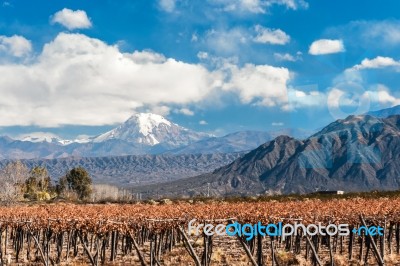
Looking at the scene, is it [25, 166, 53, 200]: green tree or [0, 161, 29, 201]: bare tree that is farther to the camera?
[25, 166, 53, 200]: green tree

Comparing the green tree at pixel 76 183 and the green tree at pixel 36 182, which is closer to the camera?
the green tree at pixel 36 182

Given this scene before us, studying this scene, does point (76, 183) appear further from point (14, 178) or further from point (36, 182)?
point (14, 178)

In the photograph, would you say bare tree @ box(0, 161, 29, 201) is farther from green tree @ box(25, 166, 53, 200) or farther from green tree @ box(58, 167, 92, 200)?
green tree @ box(58, 167, 92, 200)

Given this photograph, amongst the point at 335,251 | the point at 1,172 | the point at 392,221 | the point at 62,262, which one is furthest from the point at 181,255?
the point at 1,172

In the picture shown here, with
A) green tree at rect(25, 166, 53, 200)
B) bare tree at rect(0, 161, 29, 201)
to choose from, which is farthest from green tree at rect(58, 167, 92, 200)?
bare tree at rect(0, 161, 29, 201)

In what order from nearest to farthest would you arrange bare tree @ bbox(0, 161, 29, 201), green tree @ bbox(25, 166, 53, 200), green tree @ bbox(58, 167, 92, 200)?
bare tree @ bbox(0, 161, 29, 201) < green tree @ bbox(25, 166, 53, 200) < green tree @ bbox(58, 167, 92, 200)

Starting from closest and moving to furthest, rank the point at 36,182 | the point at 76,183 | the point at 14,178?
the point at 14,178 → the point at 36,182 → the point at 76,183

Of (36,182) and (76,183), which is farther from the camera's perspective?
(76,183)

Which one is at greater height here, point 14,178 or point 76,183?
point 14,178

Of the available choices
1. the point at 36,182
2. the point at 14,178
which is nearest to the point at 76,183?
the point at 36,182

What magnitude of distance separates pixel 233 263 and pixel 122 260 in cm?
1015

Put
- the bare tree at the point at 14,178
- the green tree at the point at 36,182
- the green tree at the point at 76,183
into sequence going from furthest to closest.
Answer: the green tree at the point at 76,183 < the green tree at the point at 36,182 < the bare tree at the point at 14,178

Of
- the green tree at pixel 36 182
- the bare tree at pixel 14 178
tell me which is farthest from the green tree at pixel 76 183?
the bare tree at pixel 14 178

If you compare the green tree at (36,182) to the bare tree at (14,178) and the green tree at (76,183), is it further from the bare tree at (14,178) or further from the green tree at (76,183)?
the green tree at (76,183)
